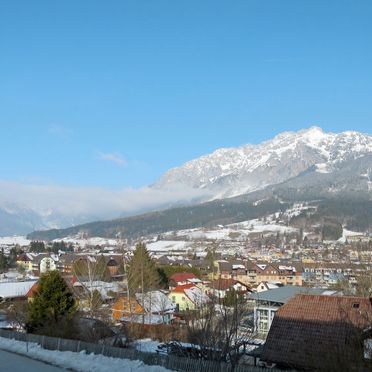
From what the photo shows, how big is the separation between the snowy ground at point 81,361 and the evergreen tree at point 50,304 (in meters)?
3.40

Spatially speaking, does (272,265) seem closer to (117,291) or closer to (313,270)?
(313,270)

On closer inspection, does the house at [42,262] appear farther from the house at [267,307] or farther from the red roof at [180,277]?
the house at [267,307]

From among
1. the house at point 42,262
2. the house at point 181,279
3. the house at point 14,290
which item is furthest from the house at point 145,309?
the house at point 42,262

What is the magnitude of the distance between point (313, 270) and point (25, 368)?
96.3 m

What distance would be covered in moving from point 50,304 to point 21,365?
7.53 m

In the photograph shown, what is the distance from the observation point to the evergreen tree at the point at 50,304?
2883cm

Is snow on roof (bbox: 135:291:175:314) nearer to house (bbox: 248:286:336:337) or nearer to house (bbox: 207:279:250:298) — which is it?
house (bbox: 207:279:250:298)

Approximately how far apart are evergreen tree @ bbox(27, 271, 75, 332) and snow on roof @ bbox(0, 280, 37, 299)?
3349cm

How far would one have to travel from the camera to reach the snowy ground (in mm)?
18016

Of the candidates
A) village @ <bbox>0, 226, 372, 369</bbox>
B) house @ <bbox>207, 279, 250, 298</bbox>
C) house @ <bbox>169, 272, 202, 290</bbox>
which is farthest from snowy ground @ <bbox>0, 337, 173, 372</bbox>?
house @ <bbox>169, 272, 202, 290</bbox>

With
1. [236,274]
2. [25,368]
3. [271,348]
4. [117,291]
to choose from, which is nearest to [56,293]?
[25,368]

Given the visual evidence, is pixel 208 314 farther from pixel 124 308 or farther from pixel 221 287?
pixel 124 308

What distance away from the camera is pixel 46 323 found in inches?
1102

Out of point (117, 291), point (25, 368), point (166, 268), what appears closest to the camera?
point (25, 368)
